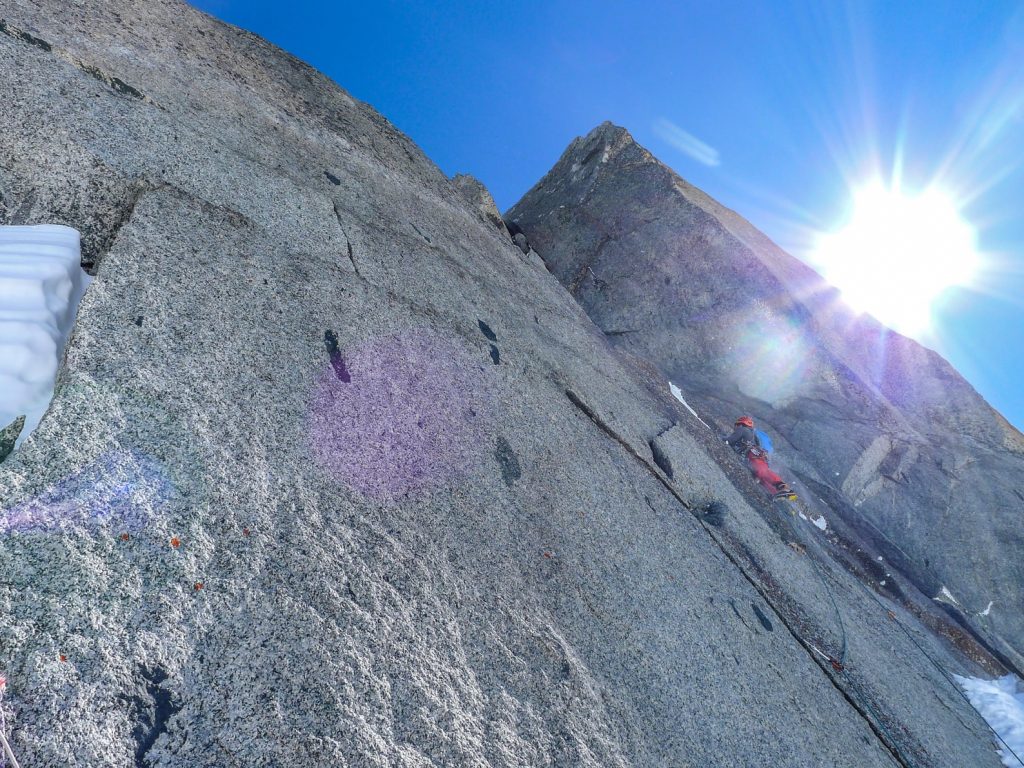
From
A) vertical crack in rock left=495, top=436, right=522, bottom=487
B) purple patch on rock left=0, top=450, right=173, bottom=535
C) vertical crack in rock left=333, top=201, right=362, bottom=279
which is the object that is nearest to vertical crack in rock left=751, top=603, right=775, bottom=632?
vertical crack in rock left=495, top=436, right=522, bottom=487

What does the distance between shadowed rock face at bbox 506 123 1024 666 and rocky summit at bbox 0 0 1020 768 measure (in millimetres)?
3853

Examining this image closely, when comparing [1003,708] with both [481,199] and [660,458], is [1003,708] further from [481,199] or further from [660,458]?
[481,199]

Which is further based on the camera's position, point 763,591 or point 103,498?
point 763,591

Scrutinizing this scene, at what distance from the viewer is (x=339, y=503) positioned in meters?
2.56

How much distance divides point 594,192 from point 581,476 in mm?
9606

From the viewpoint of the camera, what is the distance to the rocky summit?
175 cm

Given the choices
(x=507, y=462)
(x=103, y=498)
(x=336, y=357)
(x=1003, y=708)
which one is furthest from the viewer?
(x=1003, y=708)

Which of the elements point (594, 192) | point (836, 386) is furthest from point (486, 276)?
point (836, 386)

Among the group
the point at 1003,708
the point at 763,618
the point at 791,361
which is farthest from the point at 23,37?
the point at 791,361

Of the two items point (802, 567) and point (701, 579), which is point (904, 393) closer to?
point (802, 567)

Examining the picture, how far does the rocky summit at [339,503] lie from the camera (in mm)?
1745

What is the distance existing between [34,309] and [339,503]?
154 cm

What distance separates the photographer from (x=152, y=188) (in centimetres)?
328

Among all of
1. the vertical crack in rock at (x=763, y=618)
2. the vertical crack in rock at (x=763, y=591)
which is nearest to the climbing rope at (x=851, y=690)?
the vertical crack in rock at (x=763, y=591)
